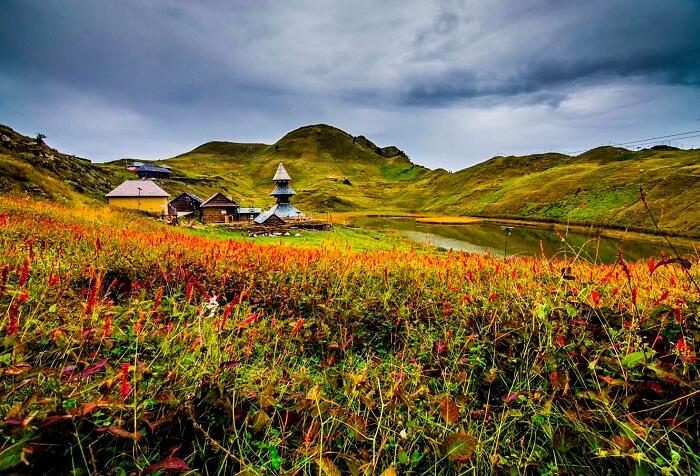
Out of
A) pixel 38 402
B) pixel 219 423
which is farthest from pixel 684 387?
pixel 38 402

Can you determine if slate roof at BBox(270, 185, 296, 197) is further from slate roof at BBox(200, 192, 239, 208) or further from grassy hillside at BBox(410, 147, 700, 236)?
grassy hillside at BBox(410, 147, 700, 236)

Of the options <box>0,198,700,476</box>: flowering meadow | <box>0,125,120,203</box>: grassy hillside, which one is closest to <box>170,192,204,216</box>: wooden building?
<box>0,125,120,203</box>: grassy hillside

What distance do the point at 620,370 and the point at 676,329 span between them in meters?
1.00

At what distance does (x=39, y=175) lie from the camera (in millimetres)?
25953

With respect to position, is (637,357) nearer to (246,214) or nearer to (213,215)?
(213,215)

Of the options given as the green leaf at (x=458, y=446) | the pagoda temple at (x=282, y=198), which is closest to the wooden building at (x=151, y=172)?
the pagoda temple at (x=282, y=198)

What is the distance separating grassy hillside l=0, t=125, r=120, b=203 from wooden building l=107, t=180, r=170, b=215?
1.78 meters

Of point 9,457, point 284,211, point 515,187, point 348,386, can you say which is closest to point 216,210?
point 284,211

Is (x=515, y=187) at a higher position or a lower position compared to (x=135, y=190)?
higher

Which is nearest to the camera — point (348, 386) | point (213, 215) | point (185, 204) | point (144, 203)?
point (348, 386)

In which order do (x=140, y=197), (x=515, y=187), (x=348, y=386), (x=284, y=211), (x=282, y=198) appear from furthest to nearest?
(x=515, y=187) < (x=282, y=198) < (x=284, y=211) < (x=140, y=197) < (x=348, y=386)

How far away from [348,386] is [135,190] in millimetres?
52487

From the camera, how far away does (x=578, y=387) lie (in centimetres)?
264

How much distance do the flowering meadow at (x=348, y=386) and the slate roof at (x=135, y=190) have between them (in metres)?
46.1
